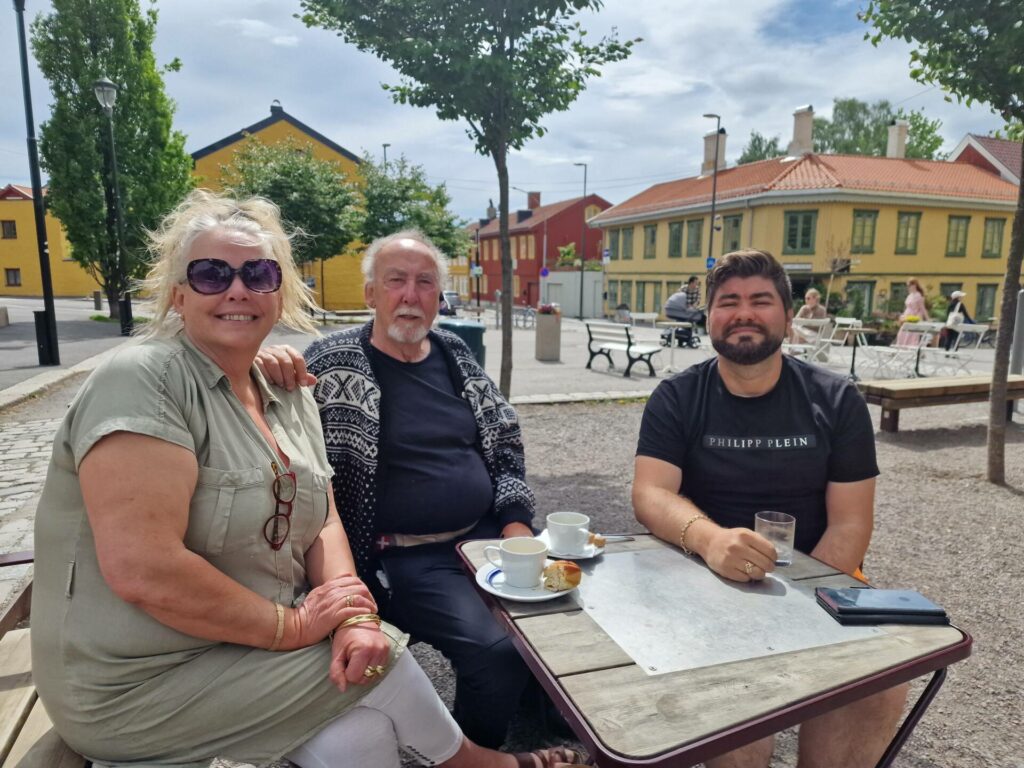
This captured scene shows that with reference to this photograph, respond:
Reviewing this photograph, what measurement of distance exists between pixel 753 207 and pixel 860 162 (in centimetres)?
640

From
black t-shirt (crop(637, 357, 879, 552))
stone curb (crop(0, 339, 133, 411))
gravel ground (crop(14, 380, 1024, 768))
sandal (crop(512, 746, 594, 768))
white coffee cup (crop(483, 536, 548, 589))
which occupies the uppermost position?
black t-shirt (crop(637, 357, 879, 552))

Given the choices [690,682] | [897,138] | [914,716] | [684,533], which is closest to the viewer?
[690,682]

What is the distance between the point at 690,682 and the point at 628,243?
37899mm

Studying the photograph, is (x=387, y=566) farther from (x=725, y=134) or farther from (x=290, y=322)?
(x=725, y=134)

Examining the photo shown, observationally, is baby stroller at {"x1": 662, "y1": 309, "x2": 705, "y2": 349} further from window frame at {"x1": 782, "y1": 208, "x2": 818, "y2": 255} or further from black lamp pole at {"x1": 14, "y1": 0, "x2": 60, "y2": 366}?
black lamp pole at {"x1": 14, "y1": 0, "x2": 60, "y2": 366}

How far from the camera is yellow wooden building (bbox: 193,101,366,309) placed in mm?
34281

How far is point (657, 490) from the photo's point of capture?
2322 millimetres

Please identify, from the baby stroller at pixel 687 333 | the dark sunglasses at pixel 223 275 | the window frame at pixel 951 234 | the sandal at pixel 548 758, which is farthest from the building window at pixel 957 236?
the dark sunglasses at pixel 223 275

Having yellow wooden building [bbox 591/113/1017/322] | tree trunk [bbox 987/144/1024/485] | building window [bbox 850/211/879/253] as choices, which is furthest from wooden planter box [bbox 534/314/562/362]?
building window [bbox 850/211/879/253]

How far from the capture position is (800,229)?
27.8 m

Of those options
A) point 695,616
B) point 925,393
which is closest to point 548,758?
point 695,616

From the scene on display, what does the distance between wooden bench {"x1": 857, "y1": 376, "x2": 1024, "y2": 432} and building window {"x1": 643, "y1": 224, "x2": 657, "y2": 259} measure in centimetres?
2890

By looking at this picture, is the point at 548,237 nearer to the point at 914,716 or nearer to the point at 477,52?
the point at 477,52

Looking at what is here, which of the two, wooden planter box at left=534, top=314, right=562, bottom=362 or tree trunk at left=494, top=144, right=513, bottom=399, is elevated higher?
tree trunk at left=494, top=144, right=513, bottom=399
